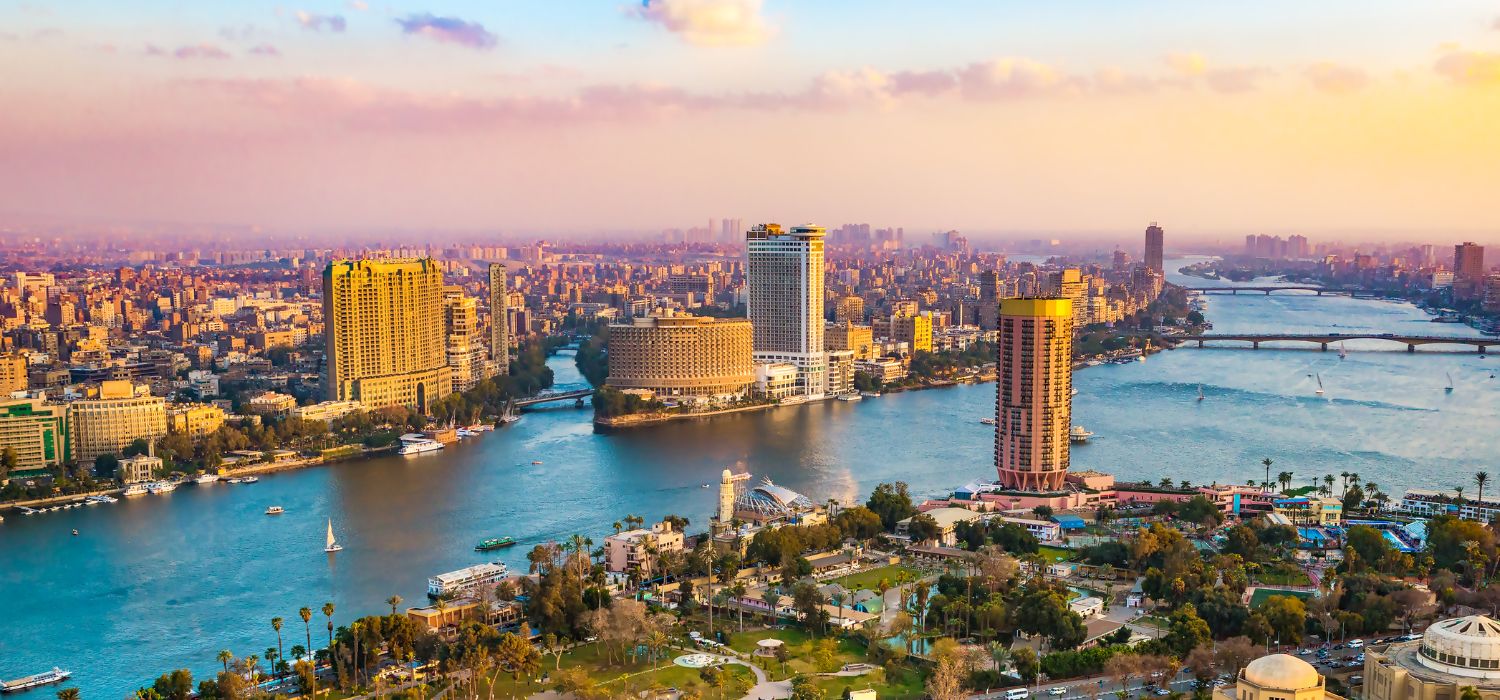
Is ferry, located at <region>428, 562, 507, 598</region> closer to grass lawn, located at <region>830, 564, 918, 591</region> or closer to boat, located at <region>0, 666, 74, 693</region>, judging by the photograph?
boat, located at <region>0, 666, 74, 693</region>

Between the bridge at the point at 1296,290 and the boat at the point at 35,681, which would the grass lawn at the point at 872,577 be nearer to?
the boat at the point at 35,681

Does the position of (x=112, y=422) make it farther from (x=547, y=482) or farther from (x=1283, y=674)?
(x=1283, y=674)

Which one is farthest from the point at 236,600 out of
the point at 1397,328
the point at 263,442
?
the point at 1397,328

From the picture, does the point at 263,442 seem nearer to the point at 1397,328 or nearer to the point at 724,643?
the point at 724,643

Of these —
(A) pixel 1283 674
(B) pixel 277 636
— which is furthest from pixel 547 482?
(A) pixel 1283 674

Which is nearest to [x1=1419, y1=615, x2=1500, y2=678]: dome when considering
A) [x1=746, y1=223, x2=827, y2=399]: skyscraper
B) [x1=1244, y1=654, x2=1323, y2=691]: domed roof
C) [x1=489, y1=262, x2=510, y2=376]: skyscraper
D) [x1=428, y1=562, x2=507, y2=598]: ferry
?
[x1=1244, y1=654, x2=1323, y2=691]: domed roof

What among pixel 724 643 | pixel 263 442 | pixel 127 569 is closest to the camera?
pixel 724 643
